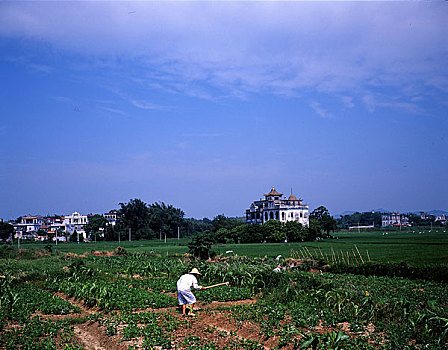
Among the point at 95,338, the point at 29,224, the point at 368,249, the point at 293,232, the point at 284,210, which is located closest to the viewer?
the point at 95,338

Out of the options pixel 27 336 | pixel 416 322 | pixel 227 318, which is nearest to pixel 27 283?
pixel 27 336

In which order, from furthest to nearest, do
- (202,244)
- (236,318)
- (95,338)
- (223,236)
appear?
1. (223,236)
2. (202,244)
3. (236,318)
4. (95,338)

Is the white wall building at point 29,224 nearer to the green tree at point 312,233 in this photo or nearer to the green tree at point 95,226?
the green tree at point 95,226

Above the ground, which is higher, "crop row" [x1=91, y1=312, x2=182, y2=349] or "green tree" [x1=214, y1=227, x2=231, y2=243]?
"crop row" [x1=91, y1=312, x2=182, y2=349]

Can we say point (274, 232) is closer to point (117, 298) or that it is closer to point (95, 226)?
point (95, 226)

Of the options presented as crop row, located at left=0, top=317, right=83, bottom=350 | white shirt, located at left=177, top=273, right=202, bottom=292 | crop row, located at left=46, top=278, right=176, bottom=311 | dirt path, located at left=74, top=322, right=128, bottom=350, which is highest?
white shirt, located at left=177, top=273, right=202, bottom=292

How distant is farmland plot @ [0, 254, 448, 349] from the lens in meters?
8.73

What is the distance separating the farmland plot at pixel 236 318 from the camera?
8.73 meters

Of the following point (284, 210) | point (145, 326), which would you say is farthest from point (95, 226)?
point (145, 326)

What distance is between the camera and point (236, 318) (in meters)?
10.4

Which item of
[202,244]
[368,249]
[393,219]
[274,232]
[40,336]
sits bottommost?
[368,249]

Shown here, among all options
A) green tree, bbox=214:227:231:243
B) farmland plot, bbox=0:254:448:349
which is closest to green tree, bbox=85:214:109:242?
green tree, bbox=214:227:231:243

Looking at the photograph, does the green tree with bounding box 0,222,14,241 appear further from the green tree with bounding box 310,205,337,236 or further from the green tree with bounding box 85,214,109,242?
the green tree with bounding box 310,205,337,236

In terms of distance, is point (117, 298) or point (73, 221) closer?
point (117, 298)
